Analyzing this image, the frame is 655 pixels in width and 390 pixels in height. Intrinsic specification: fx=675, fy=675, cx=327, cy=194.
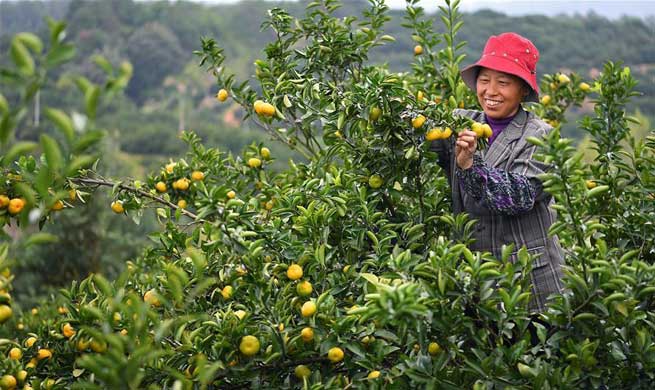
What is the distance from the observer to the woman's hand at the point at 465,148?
170 centimetres

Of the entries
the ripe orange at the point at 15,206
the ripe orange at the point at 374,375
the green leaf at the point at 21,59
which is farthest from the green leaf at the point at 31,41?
the ripe orange at the point at 374,375

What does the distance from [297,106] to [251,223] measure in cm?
59

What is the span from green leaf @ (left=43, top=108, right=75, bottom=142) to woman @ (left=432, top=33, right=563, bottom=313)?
1006 mm

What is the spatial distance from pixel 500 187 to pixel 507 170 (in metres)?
0.15

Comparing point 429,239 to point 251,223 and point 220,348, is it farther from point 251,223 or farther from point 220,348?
point 220,348

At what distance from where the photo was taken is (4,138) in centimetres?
97

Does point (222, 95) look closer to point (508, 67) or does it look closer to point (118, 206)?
point (118, 206)

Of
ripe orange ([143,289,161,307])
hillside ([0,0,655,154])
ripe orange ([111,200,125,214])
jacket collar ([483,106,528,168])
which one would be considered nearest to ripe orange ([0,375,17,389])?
ripe orange ([143,289,161,307])

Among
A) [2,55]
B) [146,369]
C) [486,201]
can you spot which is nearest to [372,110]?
[486,201]

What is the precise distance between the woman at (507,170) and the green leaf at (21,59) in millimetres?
1069

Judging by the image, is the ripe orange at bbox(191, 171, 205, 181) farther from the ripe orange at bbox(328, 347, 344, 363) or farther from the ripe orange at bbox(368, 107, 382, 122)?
the ripe orange at bbox(328, 347, 344, 363)

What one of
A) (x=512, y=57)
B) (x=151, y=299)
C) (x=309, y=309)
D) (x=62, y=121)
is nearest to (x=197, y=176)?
(x=151, y=299)

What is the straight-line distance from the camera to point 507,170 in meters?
1.86

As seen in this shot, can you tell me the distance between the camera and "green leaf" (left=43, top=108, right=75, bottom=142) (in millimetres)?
967
